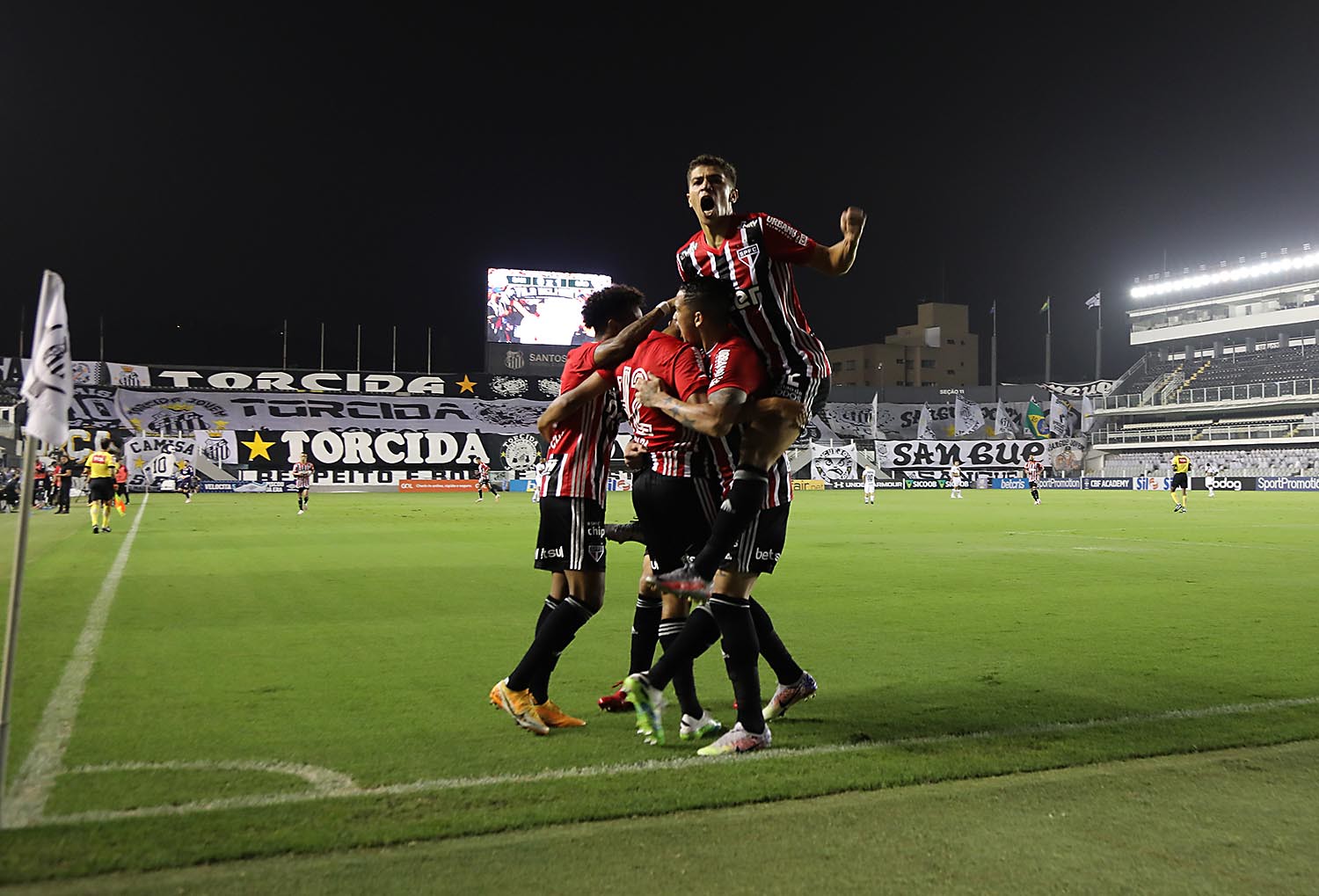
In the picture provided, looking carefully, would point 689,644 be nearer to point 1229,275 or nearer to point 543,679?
point 543,679

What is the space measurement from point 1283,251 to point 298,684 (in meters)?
89.8

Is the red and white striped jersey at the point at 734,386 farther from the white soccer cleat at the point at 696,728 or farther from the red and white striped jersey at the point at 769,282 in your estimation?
the white soccer cleat at the point at 696,728

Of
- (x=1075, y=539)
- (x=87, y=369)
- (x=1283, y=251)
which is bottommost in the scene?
(x=1075, y=539)

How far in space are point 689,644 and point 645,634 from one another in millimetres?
783

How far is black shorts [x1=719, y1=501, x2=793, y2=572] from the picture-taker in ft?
15.3

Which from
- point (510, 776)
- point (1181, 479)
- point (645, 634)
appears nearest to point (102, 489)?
point (645, 634)

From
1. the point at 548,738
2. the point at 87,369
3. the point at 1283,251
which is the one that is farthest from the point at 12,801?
the point at 1283,251

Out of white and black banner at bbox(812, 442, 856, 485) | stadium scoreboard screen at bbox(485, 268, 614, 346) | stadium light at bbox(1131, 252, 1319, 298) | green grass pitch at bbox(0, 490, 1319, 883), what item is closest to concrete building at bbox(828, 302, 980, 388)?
stadium light at bbox(1131, 252, 1319, 298)

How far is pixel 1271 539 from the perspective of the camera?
18.7 meters

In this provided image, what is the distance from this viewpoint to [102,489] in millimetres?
20766

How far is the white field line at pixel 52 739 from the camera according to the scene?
12.0ft

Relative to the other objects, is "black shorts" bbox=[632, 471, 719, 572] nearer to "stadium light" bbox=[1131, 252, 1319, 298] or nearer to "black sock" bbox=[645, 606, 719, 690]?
"black sock" bbox=[645, 606, 719, 690]

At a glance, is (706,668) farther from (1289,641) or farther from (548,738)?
(1289,641)

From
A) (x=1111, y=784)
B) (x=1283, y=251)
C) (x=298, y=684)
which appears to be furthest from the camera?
(x=1283, y=251)
